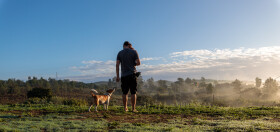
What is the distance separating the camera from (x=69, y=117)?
250 inches

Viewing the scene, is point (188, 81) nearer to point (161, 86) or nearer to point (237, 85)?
point (161, 86)

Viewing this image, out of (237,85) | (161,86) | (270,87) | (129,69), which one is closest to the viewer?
(129,69)

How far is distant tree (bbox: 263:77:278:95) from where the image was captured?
56294 mm

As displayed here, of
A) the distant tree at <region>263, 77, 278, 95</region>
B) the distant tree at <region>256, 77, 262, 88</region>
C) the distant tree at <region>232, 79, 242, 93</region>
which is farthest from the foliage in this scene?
the distant tree at <region>232, 79, 242, 93</region>

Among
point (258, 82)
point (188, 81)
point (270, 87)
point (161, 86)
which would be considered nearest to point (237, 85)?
point (270, 87)

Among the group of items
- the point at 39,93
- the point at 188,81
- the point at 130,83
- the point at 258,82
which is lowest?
the point at 258,82

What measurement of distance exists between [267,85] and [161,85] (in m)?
30.7

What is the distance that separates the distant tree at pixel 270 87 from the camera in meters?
56.3

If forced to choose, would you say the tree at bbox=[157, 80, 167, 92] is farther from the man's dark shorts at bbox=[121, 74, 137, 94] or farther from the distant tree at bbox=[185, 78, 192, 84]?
the man's dark shorts at bbox=[121, 74, 137, 94]

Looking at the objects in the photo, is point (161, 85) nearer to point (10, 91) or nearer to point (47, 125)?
point (10, 91)

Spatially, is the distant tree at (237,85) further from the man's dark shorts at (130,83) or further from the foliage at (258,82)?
the man's dark shorts at (130,83)

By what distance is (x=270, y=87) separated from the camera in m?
57.5

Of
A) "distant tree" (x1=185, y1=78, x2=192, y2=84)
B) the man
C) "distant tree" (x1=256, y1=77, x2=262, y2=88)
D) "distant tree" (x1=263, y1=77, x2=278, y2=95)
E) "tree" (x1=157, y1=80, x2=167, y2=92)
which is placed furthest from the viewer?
"distant tree" (x1=185, y1=78, x2=192, y2=84)

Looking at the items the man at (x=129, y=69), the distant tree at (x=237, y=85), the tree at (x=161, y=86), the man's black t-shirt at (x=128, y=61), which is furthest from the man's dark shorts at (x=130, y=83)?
the distant tree at (x=237, y=85)
